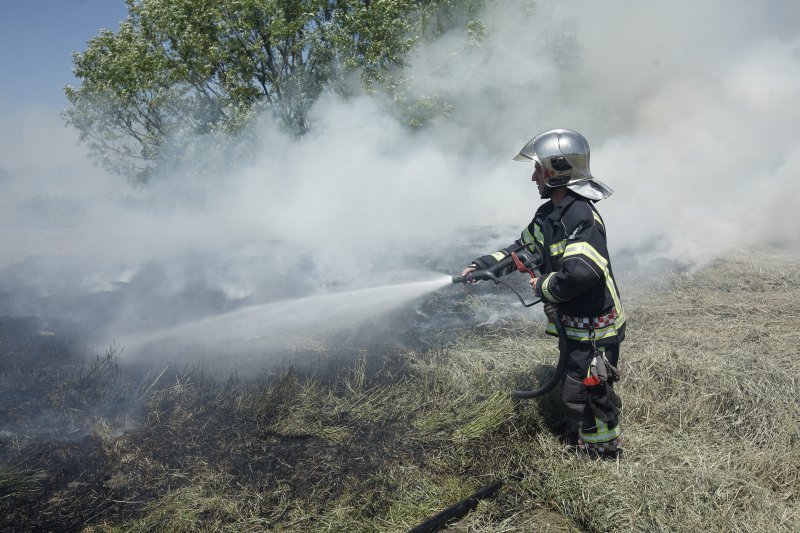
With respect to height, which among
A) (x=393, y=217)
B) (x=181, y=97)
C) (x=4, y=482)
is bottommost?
(x=4, y=482)

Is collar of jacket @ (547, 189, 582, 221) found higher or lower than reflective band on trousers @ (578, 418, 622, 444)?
higher

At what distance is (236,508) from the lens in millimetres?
2902

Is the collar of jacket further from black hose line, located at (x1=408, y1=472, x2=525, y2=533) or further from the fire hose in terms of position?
black hose line, located at (x1=408, y1=472, x2=525, y2=533)

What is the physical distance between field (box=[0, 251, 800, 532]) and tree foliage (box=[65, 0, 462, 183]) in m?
8.87

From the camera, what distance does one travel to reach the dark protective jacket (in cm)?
315

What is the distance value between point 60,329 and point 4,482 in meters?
2.62

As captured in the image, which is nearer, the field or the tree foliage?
the field

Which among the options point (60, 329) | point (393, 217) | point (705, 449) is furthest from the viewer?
point (393, 217)

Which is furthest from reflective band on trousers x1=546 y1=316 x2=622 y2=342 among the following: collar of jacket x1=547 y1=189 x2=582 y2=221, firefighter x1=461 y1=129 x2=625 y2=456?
collar of jacket x1=547 y1=189 x2=582 y2=221

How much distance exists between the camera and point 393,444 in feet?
11.7

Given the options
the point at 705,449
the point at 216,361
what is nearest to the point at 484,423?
the point at 705,449

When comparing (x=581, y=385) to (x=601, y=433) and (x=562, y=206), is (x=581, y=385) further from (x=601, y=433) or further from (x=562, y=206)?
(x=562, y=206)

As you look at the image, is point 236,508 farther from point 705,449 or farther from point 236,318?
point 236,318

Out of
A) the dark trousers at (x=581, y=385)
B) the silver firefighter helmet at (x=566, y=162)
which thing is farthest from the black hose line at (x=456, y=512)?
the silver firefighter helmet at (x=566, y=162)
